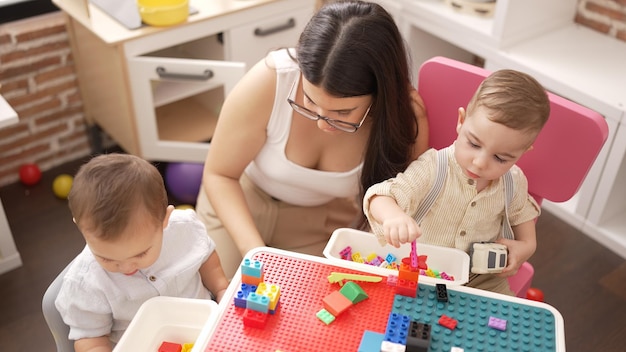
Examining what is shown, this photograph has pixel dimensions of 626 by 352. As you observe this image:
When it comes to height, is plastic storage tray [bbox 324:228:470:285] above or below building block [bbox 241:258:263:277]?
below

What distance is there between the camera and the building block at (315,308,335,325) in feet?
3.22

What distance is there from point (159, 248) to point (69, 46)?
145 centimetres

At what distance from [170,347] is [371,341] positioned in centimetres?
33

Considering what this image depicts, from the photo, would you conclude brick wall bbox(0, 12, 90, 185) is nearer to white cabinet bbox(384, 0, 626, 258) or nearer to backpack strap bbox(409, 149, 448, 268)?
white cabinet bbox(384, 0, 626, 258)


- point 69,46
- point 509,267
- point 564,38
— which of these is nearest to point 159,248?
point 509,267

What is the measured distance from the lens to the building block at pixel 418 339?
3.04 feet

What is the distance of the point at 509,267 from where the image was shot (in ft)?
4.19

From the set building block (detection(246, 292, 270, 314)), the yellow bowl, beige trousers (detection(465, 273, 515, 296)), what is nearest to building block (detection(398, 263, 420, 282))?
building block (detection(246, 292, 270, 314))

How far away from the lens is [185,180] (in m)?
2.25

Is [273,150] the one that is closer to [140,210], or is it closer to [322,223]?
[322,223]

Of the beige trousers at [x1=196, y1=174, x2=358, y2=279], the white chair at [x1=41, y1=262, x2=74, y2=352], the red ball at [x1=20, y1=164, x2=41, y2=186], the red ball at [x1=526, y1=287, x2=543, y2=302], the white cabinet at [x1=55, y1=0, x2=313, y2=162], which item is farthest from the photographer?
the red ball at [x1=20, y1=164, x2=41, y2=186]

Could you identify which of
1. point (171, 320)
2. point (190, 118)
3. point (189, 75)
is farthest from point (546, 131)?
point (190, 118)

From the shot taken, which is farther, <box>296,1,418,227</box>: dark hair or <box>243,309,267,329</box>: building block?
<box>296,1,418,227</box>: dark hair

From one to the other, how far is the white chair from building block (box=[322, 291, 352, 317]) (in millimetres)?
481
